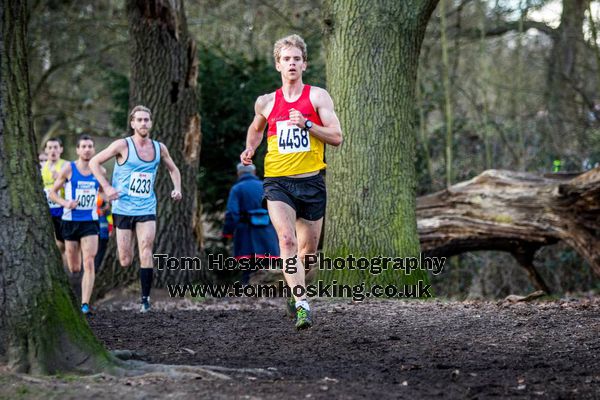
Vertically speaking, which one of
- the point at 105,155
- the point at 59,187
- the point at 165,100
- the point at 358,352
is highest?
the point at 165,100

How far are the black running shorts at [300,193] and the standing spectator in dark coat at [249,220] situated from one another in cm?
573

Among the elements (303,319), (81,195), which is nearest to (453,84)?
(81,195)

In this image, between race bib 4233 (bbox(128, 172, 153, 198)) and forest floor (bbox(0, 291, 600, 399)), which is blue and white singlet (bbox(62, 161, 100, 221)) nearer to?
race bib 4233 (bbox(128, 172, 153, 198))

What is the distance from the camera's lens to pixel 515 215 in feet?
38.8

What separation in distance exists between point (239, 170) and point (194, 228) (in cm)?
124

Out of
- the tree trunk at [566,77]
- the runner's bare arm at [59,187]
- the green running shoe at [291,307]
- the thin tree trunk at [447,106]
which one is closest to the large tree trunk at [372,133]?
the green running shoe at [291,307]

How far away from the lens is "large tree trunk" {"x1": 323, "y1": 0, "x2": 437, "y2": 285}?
9.66 meters

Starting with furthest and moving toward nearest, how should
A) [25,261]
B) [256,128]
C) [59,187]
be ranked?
1. [59,187]
2. [256,128]
3. [25,261]

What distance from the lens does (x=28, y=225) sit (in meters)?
5.53

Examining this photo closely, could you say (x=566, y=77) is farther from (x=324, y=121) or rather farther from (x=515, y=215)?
(x=324, y=121)

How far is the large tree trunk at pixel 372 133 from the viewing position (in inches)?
380

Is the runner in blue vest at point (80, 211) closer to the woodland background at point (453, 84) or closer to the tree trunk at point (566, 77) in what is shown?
the woodland background at point (453, 84)

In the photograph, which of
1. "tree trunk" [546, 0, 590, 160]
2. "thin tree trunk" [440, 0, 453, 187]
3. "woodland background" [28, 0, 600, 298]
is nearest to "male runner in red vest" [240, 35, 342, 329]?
"woodland background" [28, 0, 600, 298]

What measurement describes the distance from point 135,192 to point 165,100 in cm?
306
